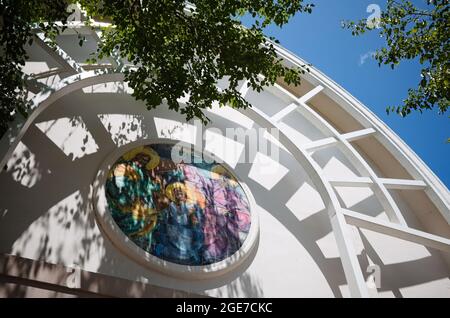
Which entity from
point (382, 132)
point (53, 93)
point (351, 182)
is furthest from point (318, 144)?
point (53, 93)

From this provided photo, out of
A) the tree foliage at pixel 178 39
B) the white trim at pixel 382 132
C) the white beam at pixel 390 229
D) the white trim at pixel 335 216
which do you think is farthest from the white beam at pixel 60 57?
the white beam at pixel 390 229

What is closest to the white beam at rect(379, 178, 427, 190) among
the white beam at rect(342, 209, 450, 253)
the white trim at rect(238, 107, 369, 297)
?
the white beam at rect(342, 209, 450, 253)

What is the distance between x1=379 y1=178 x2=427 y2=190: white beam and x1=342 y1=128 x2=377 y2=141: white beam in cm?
129

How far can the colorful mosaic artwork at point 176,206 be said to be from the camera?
5.77 meters

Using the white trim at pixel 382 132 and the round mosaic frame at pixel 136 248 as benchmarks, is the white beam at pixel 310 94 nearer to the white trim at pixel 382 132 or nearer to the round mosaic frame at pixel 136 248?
the white trim at pixel 382 132

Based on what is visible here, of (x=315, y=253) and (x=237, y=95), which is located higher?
(x=237, y=95)

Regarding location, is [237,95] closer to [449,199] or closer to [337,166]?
[337,166]

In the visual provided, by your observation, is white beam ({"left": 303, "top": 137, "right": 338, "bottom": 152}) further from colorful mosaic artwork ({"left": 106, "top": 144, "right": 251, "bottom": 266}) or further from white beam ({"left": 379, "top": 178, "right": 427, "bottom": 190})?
colorful mosaic artwork ({"left": 106, "top": 144, "right": 251, "bottom": 266})

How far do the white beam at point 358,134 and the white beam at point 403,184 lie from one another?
129 centimetres

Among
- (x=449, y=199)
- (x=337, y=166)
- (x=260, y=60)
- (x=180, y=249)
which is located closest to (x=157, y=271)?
(x=180, y=249)

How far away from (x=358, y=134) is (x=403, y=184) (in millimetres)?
1557

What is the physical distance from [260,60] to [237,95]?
0.62 m

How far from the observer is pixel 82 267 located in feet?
16.8
